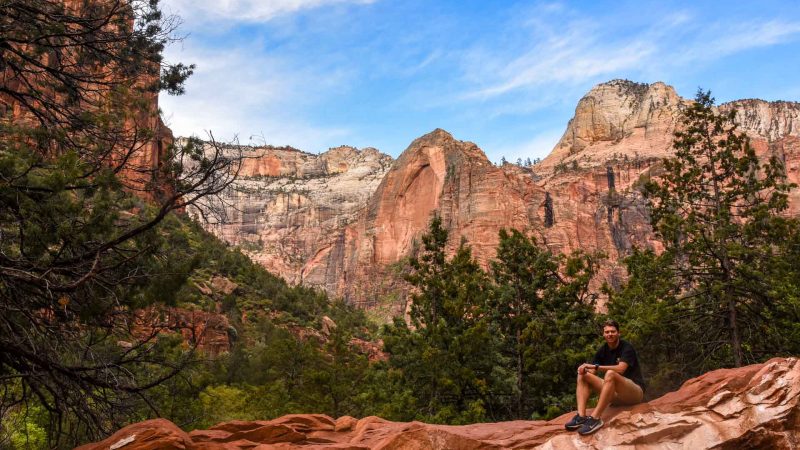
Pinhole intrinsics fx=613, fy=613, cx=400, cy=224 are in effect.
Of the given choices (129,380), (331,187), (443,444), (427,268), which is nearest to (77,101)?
(129,380)

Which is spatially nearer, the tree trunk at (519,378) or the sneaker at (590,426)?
the sneaker at (590,426)

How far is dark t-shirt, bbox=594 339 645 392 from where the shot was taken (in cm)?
770

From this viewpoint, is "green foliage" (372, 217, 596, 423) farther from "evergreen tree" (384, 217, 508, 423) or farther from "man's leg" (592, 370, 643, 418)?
"man's leg" (592, 370, 643, 418)

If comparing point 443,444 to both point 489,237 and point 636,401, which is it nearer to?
point 636,401

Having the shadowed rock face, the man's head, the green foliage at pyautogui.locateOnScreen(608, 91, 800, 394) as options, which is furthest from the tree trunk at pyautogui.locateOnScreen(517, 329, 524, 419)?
the shadowed rock face

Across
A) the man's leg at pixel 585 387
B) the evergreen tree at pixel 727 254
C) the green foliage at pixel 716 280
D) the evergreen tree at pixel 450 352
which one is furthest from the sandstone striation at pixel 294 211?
the man's leg at pixel 585 387

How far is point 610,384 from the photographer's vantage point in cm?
739

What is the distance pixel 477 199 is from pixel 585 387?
78.3 meters

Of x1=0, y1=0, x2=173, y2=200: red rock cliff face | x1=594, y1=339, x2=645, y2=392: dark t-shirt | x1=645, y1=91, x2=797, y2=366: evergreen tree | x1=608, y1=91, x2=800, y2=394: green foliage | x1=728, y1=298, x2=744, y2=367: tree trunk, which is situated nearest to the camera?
x1=594, y1=339, x2=645, y2=392: dark t-shirt

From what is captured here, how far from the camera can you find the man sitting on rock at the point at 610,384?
7.39m

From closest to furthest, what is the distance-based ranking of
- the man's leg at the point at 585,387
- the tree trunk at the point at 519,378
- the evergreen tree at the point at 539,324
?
1. the man's leg at the point at 585,387
2. the tree trunk at the point at 519,378
3. the evergreen tree at the point at 539,324

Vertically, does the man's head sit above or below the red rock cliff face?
below

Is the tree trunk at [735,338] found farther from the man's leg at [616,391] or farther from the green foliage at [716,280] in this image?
the man's leg at [616,391]

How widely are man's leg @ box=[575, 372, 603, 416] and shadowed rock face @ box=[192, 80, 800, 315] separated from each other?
56.0 metres
